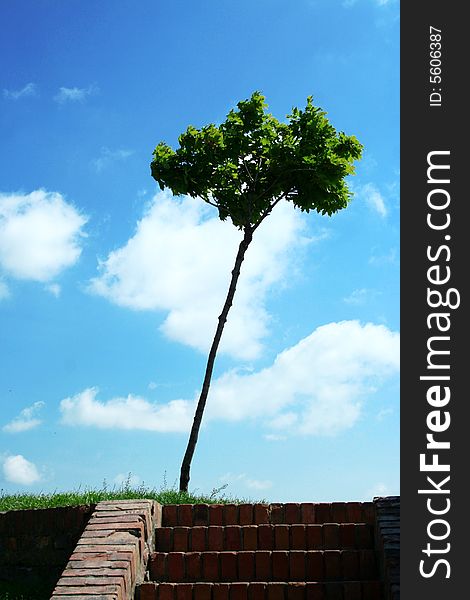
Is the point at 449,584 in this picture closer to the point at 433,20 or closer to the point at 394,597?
the point at 394,597

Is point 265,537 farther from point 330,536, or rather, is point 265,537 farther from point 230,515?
point 330,536

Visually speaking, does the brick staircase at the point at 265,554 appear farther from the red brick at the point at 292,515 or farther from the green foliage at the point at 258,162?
the green foliage at the point at 258,162

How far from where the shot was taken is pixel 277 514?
25.1 ft

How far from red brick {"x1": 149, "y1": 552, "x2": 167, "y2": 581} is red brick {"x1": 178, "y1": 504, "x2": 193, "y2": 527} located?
1.66ft

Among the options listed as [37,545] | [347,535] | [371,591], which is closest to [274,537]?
[347,535]

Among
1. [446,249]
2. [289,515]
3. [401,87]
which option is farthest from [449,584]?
[401,87]

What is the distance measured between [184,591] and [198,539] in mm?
662

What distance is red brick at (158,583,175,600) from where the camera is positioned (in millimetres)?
6805

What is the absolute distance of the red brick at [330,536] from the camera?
7332mm

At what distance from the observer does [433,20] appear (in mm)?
5648

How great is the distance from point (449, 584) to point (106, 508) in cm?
358

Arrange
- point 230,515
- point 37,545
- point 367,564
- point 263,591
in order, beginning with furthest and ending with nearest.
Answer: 1. point 37,545
2. point 230,515
3. point 367,564
4. point 263,591

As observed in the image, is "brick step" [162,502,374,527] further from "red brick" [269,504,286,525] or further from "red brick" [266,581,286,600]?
"red brick" [266,581,286,600]

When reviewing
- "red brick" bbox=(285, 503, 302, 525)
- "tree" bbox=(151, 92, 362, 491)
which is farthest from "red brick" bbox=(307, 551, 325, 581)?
"tree" bbox=(151, 92, 362, 491)
